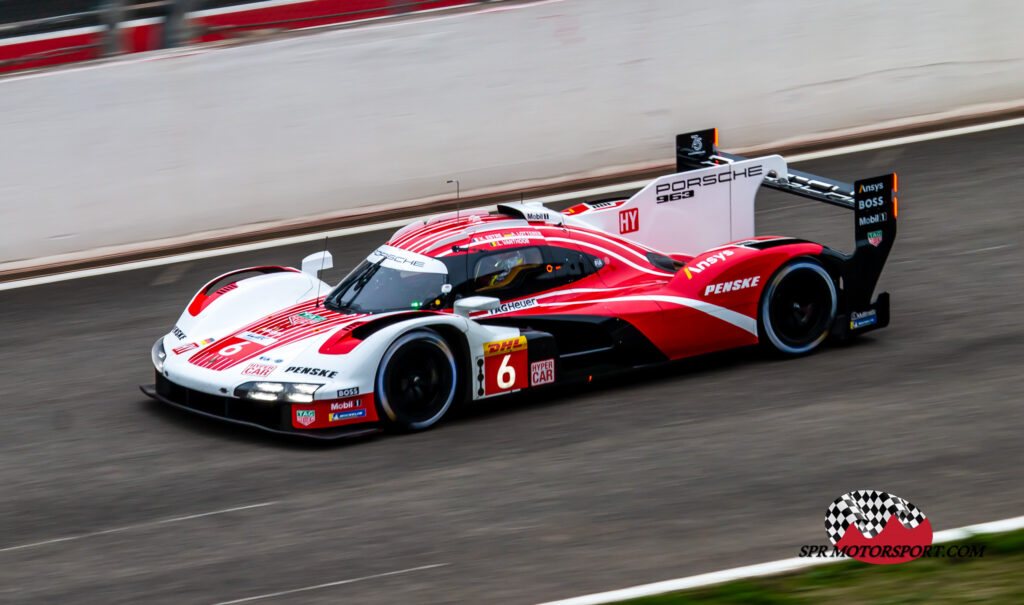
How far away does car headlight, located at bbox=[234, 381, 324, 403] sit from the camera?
828 centimetres

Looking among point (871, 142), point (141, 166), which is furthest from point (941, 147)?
point (141, 166)

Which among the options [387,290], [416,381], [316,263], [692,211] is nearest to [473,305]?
[416,381]

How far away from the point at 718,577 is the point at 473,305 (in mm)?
3218

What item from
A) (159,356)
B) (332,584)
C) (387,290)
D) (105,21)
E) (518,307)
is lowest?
(332,584)

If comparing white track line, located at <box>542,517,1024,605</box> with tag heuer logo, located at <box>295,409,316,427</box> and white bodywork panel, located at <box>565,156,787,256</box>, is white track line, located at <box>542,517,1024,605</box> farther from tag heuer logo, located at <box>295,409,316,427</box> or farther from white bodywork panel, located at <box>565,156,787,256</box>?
white bodywork panel, located at <box>565,156,787,256</box>

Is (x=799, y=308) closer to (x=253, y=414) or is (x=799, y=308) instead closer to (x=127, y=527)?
(x=253, y=414)

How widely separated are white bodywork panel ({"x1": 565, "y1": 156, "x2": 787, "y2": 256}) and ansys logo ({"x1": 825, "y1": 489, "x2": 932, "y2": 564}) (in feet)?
12.7

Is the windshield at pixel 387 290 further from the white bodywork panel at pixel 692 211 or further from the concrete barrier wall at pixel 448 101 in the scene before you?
the concrete barrier wall at pixel 448 101

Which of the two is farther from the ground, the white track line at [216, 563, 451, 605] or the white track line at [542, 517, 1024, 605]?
the white track line at [542, 517, 1024, 605]

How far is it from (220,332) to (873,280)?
507 cm

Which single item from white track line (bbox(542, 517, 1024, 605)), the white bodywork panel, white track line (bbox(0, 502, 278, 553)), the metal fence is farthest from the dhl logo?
the metal fence

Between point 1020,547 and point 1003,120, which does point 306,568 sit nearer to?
point 1020,547

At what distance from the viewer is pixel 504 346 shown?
899cm

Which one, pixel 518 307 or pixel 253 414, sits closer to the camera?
pixel 253 414
